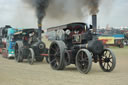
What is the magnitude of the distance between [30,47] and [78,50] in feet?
12.7

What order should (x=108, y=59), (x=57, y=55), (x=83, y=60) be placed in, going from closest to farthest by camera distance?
(x=83, y=60) < (x=108, y=59) < (x=57, y=55)

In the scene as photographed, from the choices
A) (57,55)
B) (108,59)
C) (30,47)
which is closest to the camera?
(108,59)

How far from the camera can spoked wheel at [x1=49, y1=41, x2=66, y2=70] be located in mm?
7727

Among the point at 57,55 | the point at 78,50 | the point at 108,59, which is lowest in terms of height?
the point at 108,59

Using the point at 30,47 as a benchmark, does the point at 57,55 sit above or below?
below

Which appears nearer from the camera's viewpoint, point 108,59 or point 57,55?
point 108,59

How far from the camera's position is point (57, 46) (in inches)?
324

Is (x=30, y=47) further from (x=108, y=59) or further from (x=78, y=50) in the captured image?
(x=108, y=59)

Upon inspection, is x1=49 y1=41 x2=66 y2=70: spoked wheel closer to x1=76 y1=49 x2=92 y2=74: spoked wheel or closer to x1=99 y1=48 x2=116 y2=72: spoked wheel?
x1=76 y1=49 x2=92 y2=74: spoked wheel

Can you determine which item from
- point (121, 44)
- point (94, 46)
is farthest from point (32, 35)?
point (121, 44)

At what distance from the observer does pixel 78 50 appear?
303 inches

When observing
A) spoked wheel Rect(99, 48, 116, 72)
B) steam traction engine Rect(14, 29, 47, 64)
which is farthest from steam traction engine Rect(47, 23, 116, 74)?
steam traction engine Rect(14, 29, 47, 64)

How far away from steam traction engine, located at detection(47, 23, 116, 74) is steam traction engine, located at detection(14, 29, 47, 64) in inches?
73.1

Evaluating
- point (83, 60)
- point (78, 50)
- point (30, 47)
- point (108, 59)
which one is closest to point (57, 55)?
point (78, 50)
